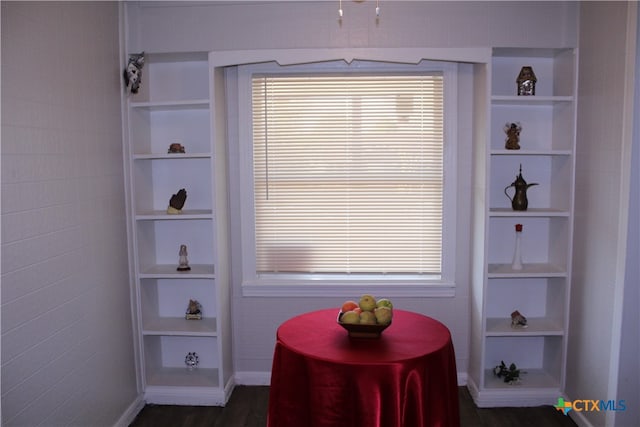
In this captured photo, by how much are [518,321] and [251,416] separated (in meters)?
1.78

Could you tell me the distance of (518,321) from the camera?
343 cm

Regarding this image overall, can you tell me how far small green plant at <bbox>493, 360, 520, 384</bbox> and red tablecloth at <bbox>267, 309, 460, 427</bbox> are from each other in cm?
117

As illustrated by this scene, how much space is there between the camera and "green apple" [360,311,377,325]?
2.34 m

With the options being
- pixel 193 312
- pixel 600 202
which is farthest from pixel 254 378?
pixel 600 202

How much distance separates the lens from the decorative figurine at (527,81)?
Result: 3.30 meters

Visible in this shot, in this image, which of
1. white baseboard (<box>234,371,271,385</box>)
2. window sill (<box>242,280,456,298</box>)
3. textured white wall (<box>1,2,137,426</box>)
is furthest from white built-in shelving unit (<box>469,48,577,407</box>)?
textured white wall (<box>1,2,137,426</box>)

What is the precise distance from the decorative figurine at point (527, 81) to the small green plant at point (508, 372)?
5.72ft

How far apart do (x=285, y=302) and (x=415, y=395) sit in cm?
159

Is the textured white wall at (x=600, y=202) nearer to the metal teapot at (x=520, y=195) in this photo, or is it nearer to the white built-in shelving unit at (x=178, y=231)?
the metal teapot at (x=520, y=195)

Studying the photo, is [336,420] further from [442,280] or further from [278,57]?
[278,57]

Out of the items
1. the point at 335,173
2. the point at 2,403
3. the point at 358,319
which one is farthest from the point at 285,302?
the point at 2,403

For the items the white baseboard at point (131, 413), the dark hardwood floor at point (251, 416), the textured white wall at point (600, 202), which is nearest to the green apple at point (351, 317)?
the dark hardwood floor at point (251, 416)

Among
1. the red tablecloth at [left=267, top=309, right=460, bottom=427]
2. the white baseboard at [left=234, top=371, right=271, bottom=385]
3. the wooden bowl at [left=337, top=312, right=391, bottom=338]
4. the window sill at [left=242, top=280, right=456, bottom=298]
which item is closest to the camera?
the red tablecloth at [left=267, top=309, right=460, bottom=427]

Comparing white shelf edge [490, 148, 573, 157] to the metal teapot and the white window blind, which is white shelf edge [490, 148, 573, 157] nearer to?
the metal teapot
